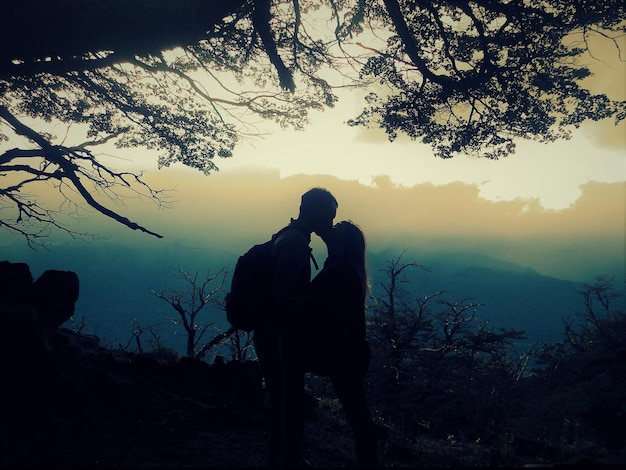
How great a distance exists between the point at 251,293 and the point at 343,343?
0.68m

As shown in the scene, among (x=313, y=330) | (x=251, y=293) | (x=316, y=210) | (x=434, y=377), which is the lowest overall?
(x=434, y=377)

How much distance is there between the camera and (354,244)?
95.1 inches

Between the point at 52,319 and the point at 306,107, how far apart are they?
18.4ft

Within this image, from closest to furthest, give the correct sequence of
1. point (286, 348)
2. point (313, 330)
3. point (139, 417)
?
point (286, 348) < point (313, 330) < point (139, 417)

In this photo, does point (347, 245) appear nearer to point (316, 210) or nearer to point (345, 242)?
point (345, 242)

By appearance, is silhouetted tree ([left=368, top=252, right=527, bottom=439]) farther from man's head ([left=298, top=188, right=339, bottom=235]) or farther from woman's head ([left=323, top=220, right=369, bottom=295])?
man's head ([left=298, top=188, right=339, bottom=235])

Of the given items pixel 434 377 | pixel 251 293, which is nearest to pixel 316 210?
pixel 251 293

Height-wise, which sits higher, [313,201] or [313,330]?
[313,201]

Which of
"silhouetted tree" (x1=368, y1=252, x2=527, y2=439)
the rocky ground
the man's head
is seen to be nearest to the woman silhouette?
the man's head

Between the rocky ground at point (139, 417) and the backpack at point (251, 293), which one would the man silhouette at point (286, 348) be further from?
the rocky ground at point (139, 417)

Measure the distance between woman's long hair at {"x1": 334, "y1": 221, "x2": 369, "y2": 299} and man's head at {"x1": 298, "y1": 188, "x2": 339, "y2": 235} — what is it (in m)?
0.12

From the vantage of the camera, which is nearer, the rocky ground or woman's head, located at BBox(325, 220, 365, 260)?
woman's head, located at BBox(325, 220, 365, 260)

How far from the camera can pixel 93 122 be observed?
23.2 feet

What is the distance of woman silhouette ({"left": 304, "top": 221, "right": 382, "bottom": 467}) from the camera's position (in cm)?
220
